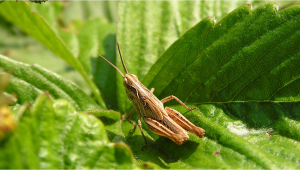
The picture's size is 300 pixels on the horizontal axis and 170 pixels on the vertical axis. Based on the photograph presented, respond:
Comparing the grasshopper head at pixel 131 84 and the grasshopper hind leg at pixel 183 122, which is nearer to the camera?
the grasshopper hind leg at pixel 183 122

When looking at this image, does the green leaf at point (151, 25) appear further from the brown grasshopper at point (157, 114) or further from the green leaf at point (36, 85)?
the green leaf at point (36, 85)

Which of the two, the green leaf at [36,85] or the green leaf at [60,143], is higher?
the green leaf at [36,85]

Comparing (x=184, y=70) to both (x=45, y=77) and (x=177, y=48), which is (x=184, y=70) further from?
(x=45, y=77)

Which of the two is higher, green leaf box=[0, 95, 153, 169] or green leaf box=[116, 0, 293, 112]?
green leaf box=[116, 0, 293, 112]

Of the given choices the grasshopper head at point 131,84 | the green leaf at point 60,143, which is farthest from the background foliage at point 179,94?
the grasshopper head at point 131,84

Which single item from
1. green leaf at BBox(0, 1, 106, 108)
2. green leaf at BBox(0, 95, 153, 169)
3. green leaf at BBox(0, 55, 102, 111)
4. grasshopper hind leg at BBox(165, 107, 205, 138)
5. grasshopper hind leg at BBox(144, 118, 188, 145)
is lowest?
grasshopper hind leg at BBox(144, 118, 188, 145)

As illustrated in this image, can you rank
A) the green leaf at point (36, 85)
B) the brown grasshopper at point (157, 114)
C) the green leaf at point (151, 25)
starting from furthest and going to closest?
the green leaf at point (151, 25) < the green leaf at point (36, 85) < the brown grasshopper at point (157, 114)

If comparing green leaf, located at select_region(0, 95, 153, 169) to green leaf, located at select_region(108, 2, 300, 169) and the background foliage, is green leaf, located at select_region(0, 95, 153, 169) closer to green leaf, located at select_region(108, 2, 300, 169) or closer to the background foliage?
the background foliage

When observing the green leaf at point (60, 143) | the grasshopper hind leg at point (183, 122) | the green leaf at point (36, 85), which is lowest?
the grasshopper hind leg at point (183, 122)

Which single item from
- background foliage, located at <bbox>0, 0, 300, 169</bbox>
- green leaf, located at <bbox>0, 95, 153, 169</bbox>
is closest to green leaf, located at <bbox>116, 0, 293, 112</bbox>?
background foliage, located at <bbox>0, 0, 300, 169</bbox>
